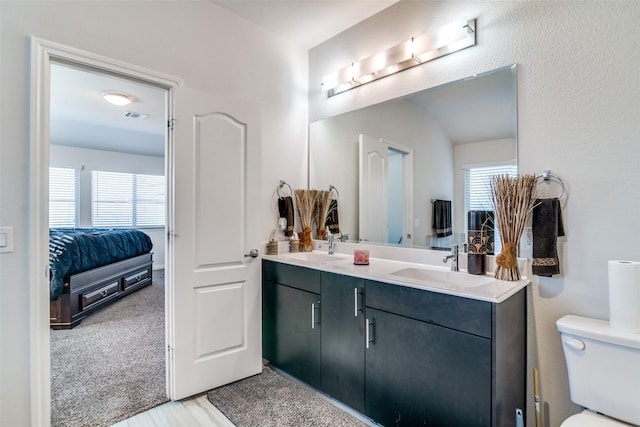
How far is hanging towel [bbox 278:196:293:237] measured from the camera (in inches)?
112

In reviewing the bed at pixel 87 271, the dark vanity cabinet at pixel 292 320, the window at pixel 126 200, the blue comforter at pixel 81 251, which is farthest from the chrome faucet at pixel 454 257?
the window at pixel 126 200

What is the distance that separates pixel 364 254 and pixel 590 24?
1.69 m

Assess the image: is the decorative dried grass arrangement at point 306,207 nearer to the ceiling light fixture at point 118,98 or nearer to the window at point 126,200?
the ceiling light fixture at point 118,98

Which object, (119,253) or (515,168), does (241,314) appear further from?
(119,253)

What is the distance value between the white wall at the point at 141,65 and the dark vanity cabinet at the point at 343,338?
88cm

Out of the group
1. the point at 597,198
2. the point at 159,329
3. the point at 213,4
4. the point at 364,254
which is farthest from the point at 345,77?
the point at 159,329

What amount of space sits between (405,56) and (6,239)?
2575mm

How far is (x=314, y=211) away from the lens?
2.97 m

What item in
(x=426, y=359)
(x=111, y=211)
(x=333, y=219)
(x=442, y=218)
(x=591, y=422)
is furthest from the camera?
(x=111, y=211)

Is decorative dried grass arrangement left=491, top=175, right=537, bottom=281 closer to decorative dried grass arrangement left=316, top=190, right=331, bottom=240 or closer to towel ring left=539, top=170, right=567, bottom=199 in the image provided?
towel ring left=539, top=170, right=567, bottom=199

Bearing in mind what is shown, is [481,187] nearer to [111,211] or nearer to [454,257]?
[454,257]

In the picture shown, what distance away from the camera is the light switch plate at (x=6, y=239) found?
1.58m

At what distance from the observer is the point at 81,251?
3605 mm

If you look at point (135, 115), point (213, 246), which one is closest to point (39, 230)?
point (213, 246)
